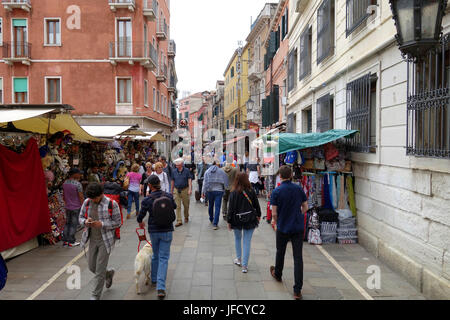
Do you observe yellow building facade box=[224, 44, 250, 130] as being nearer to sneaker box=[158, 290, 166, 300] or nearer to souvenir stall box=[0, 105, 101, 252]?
souvenir stall box=[0, 105, 101, 252]

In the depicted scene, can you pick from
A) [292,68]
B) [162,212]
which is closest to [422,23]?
[162,212]

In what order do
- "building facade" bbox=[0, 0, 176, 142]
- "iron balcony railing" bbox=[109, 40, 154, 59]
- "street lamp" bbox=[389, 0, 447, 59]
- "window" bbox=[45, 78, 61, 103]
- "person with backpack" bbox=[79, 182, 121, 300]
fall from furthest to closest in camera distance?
"window" bbox=[45, 78, 61, 103] → "iron balcony railing" bbox=[109, 40, 154, 59] → "building facade" bbox=[0, 0, 176, 142] → "person with backpack" bbox=[79, 182, 121, 300] → "street lamp" bbox=[389, 0, 447, 59]

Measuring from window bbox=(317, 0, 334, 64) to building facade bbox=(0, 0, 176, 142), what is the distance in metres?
14.8

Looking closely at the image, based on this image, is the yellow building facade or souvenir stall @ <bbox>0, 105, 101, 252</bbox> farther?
the yellow building facade

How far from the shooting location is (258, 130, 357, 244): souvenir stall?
7.81 metres

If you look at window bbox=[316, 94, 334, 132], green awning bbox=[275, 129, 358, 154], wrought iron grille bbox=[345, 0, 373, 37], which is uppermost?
wrought iron grille bbox=[345, 0, 373, 37]

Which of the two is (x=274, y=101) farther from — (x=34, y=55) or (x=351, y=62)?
(x=34, y=55)

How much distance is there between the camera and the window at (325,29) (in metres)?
10.4

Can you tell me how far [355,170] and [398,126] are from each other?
7.32 ft

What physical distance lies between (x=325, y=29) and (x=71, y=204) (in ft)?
27.8

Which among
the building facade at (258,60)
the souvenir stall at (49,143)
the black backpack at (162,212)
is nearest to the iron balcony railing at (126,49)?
the building facade at (258,60)

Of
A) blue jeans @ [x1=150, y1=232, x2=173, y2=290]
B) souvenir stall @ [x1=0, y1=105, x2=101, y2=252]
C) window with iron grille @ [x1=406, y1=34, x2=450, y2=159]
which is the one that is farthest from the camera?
souvenir stall @ [x1=0, y1=105, x2=101, y2=252]

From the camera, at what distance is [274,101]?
20078mm

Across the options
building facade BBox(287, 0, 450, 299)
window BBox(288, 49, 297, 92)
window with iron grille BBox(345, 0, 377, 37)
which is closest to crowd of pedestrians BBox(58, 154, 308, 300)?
building facade BBox(287, 0, 450, 299)
